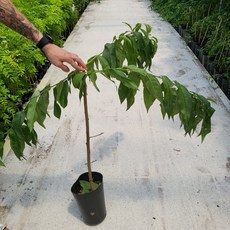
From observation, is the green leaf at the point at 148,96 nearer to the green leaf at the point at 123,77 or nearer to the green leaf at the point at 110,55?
the green leaf at the point at 123,77

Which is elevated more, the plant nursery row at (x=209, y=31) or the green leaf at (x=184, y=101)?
Answer: the green leaf at (x=184, y=101)

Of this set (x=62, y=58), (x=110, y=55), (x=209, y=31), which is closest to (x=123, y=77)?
(x=110, y=55)

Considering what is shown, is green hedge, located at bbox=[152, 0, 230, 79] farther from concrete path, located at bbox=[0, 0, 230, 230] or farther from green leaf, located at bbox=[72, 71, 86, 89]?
green leaf, located at bbox=[72, 71, 86, 89]

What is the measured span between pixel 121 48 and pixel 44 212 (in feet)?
3.43

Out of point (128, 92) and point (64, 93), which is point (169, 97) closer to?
point (128, 92)

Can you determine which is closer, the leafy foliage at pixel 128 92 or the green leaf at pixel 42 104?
the leafy foliage at pixel 128 92

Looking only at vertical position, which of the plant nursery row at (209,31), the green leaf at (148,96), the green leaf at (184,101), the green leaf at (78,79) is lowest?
the plant nursery row at (209,31)

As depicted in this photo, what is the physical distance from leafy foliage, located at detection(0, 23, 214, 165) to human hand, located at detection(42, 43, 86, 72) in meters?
0.04

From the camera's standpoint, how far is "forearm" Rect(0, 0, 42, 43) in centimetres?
133

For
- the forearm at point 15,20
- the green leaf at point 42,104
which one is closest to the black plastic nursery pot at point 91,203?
Answer: the green leaf at point 42,104

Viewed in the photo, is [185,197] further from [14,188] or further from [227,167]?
[14,188]

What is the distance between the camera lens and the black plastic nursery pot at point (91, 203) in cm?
140

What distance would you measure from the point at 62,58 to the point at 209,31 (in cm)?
342

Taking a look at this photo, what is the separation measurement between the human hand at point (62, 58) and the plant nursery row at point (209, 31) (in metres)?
2.04
